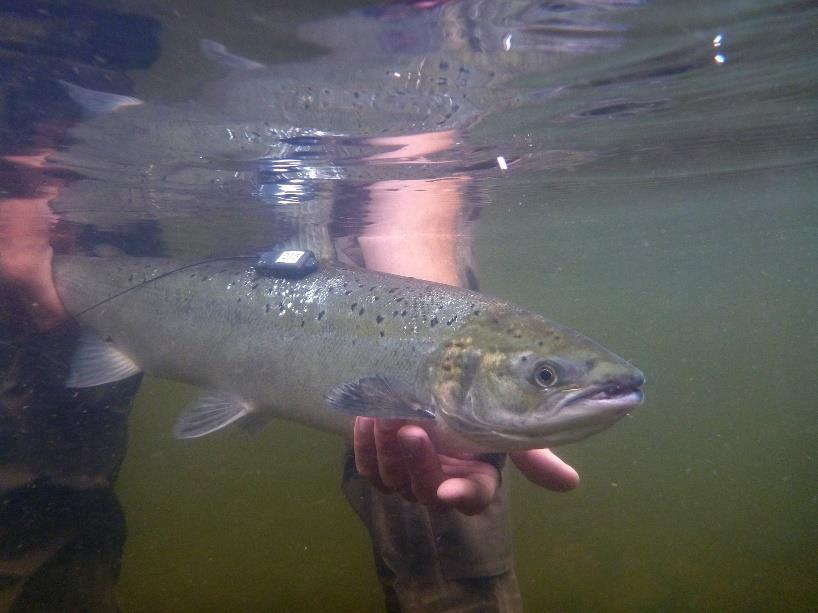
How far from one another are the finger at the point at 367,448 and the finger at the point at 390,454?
0.09m

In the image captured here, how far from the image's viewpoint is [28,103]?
5.59 m

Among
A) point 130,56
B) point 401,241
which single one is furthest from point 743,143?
point 130,56

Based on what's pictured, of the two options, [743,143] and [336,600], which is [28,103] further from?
[743,143]

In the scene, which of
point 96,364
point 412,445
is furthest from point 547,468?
point 96,364

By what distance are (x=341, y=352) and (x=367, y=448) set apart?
108 cm

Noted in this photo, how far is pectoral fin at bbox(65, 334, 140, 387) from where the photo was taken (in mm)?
5504

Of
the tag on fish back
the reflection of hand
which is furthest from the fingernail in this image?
the tag on fish back

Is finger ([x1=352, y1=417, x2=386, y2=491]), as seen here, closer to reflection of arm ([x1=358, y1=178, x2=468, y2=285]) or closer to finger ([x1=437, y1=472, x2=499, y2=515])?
finger ([x1=437, y1=472, x2=499, y2=515])

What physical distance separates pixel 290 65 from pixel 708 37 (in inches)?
167

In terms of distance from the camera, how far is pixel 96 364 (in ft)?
18.6

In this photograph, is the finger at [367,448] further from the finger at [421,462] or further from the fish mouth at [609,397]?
the fish mouth at [609,397]

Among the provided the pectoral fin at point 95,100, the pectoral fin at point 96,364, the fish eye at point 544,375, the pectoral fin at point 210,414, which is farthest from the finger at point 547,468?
the pectoral fin at point 95,100

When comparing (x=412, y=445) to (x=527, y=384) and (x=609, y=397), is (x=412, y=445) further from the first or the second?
(x=609, y=397)

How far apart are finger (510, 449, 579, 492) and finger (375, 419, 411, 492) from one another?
854 millimetres
